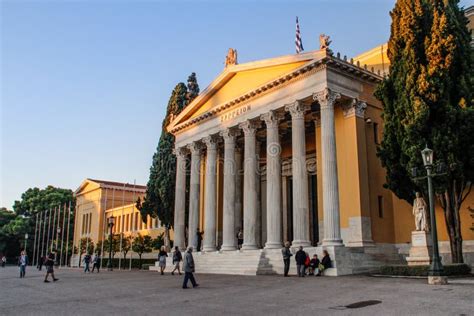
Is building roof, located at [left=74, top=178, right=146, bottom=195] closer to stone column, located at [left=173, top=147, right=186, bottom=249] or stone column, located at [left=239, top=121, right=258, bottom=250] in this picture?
stone column, located at [left=173, top=147, right=186, bottom=249]

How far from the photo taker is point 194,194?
102ft

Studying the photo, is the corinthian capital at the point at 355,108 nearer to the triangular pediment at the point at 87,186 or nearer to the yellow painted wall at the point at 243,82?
the yellow painted wall at the point at 243,82

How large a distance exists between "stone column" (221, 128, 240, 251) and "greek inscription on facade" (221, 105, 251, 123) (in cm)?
86

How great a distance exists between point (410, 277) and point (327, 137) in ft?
26.4

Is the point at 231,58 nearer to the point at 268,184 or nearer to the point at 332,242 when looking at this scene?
the point at 268,184

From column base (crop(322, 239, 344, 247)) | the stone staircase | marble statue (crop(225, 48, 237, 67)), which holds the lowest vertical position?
the stone staircase

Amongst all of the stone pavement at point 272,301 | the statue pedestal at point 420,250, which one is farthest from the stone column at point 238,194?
the stone pavement at point 272,301

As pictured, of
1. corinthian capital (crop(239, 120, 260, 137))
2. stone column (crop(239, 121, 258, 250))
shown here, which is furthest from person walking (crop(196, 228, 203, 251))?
corinthian capital (crop(239, 120, 260, 137))

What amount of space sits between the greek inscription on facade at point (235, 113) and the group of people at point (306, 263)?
34.4 feet

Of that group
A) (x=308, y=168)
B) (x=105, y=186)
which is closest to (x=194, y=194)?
(x=308, y=168)

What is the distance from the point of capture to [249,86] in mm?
28422

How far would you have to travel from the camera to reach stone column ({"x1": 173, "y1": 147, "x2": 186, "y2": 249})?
3184 centimetres

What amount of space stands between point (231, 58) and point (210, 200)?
31.4 ft

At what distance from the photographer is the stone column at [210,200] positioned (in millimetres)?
28969
